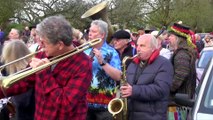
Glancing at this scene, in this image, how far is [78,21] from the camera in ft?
96.9

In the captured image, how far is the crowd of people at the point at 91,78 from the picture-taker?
317cm

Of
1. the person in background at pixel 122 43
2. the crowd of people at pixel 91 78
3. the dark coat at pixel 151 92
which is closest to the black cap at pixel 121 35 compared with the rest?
the person in background at pixel 122 43

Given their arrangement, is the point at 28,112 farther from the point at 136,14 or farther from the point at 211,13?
the point at 211,13

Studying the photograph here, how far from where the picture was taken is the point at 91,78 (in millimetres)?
3402

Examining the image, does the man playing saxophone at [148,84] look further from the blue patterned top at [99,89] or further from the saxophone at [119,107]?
the blue patterned top at [99,89]

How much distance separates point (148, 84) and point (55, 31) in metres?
1.48

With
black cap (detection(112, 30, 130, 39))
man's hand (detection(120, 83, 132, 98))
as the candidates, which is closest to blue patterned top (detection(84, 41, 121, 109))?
man's hand (detection(120, 83, 132, 98))

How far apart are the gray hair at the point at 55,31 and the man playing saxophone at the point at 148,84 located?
126cm

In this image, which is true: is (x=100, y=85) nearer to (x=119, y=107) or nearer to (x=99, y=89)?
(x=99, y=89)

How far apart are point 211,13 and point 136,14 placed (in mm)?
9929

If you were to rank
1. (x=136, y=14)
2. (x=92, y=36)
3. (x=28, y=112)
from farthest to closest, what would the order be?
(x=136, y=14) → (x=92, y=36) → (x=28, y=112)

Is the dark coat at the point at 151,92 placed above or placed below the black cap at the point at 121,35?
below

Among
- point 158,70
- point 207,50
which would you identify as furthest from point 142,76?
point 207,50

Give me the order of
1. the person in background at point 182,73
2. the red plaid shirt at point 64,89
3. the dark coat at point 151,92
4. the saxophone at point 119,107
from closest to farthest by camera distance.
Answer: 1. the red plaid shirt at point 64,89
2. the dark coat at point 151,92
3. the saxophone at point 119,107
4. the person in background at point 182,73
